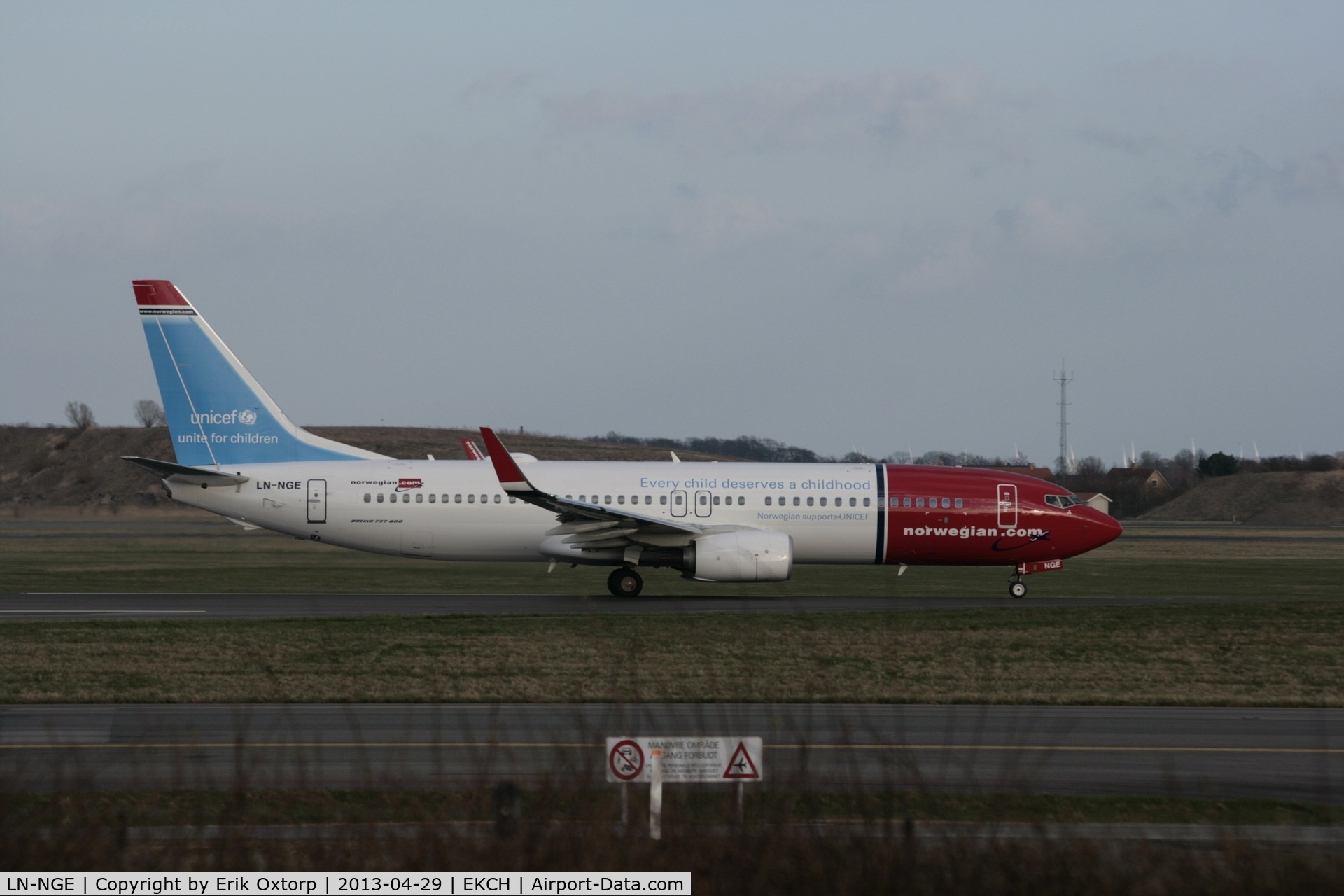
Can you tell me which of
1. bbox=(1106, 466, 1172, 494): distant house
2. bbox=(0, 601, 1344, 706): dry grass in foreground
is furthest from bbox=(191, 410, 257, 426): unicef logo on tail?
bbox=(1106, 466, 1172, 494): distant house

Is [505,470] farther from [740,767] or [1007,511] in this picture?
[740,767]

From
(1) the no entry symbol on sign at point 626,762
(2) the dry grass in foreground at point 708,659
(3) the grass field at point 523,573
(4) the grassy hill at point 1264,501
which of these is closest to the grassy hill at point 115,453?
(4) the grassy hill at point 1264,501

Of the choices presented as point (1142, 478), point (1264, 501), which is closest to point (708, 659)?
point (1264, 501)

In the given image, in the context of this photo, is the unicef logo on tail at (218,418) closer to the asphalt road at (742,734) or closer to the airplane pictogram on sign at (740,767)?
the asphalt road at (742,734)

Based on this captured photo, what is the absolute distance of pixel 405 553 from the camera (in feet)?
108

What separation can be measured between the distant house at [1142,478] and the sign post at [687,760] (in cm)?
12604

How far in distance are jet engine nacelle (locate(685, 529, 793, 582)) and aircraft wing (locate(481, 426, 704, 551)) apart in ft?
3.47

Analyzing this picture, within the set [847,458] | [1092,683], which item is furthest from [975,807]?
[847,458]

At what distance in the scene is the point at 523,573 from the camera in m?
40.1

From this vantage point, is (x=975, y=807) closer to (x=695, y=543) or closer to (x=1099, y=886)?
(x=1099, y=886)

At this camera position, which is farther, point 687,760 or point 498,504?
point 498,504

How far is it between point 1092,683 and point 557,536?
52.0ft

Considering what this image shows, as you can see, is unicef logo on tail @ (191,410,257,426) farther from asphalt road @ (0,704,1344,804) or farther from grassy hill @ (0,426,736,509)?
grassy hill @ (0,426,736,509)

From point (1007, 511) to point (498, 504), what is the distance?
1268cm
